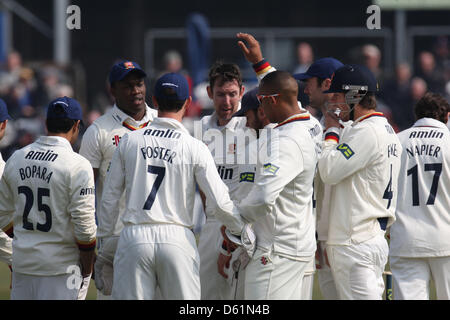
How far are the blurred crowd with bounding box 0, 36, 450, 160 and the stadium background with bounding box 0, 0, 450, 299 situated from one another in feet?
0.08

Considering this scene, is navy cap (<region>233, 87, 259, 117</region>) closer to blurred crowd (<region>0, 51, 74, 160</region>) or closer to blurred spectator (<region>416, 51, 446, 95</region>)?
blurred crowd (<region>0, 51, 74, 160</region>)

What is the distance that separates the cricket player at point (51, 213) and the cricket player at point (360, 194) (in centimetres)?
174

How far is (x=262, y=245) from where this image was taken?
5117 mm

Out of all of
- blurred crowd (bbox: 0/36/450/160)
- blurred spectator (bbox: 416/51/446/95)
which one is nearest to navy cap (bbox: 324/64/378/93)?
blurred crowd (bbox: 0/36/450/160)

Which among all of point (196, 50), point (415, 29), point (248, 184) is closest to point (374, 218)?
point (248, 184)

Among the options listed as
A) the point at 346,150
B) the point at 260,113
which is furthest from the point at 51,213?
the point at 346,150

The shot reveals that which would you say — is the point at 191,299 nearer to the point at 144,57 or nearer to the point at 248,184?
the point at 248,184

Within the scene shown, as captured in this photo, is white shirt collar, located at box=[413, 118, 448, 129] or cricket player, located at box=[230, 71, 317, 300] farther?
white shirt collar, located at box=[413, 118, 448, 129]

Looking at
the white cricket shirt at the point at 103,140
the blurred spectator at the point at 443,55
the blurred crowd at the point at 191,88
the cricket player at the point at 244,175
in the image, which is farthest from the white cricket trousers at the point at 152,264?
the blurred spectator at the point at 443,55

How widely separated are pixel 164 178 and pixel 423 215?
7.68 ft

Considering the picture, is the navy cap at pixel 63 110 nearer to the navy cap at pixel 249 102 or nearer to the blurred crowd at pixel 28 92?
the navy cap at pixel 249 102

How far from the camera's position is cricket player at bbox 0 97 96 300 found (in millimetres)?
5402

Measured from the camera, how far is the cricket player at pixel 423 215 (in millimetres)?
6148

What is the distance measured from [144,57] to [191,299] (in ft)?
46.5
